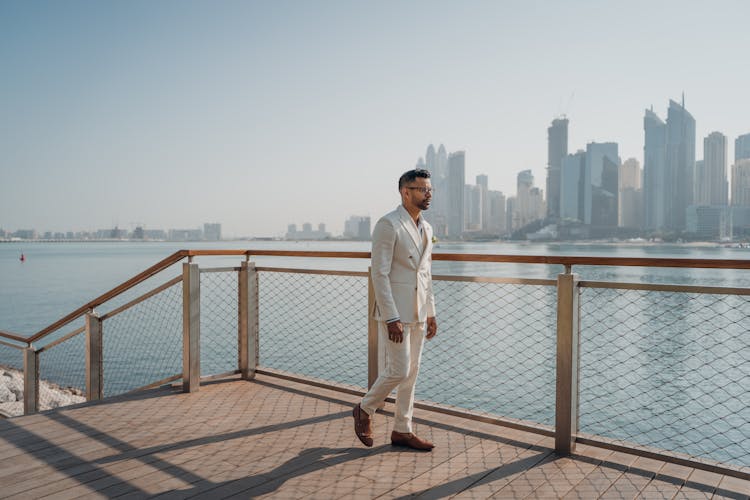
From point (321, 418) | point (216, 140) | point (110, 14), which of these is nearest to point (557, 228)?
point (216, 140)

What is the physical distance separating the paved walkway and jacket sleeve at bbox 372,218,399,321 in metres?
0.83

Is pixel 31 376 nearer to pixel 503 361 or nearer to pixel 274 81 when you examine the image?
pixel 503 361

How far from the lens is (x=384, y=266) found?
9.32 feet

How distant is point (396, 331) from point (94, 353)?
3.33 m

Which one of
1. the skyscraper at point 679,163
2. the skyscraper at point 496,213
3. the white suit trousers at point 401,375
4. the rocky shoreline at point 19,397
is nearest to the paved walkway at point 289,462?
the white suit trousers at point 401,375

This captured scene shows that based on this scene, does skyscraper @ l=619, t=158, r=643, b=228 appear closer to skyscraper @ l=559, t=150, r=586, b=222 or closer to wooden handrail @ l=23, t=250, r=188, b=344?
skyscraper @ l=559, t=150, r=586, b=222

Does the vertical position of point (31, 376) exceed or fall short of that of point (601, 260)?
it falls short

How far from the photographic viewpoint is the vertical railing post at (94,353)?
15.5ft

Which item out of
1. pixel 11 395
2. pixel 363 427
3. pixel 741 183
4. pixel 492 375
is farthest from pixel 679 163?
pixel 363 427

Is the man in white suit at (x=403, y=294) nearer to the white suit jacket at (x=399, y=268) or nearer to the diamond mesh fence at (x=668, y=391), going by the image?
the white suit jacket at (x=399, y=268)

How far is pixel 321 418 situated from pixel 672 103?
12421cm

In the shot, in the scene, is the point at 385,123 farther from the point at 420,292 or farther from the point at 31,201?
the point at 31,201

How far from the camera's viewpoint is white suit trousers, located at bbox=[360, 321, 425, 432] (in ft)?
9.59

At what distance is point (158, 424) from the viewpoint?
137 inches
